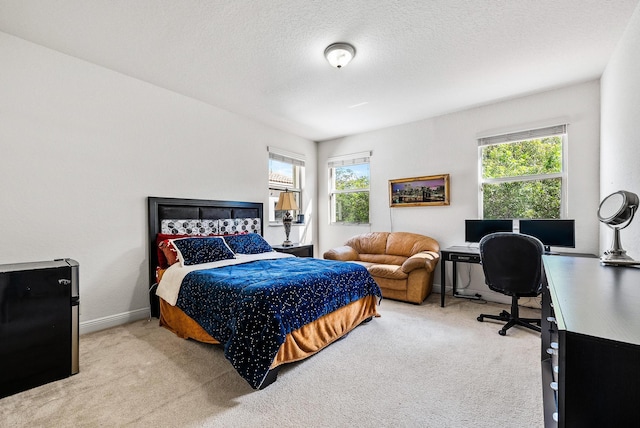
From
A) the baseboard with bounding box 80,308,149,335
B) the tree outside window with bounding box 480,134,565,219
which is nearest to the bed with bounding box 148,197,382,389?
the baseboard with bounding box 80,308,149,335

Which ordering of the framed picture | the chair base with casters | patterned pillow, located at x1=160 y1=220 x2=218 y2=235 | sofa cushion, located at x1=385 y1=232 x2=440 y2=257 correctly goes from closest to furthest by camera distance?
the chair base with casters < patterned pillow, located at x1=160 y1=220 x2=218 y2=235 < sofa cushion, located at x1=385 y1=232 x2=440 y2=257 < the framed picture

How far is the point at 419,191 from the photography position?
4473 mm

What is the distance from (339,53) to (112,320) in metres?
3.44

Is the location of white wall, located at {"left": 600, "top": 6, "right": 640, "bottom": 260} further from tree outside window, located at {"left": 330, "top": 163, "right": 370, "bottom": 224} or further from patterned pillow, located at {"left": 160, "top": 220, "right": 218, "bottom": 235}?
patterned pillow, located at {"left": 160, "top": 220, "right": 218, "bottom": 235}

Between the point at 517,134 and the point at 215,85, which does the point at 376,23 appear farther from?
the point at 517,134

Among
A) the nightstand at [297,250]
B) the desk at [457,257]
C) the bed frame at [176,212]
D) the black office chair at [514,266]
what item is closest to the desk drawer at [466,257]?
the desk at [457,257]

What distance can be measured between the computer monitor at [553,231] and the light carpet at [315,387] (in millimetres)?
1122

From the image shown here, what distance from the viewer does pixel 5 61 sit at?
7.84 ft

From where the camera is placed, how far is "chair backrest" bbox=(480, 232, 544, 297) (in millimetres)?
2605

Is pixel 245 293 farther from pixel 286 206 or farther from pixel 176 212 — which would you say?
pixel 286 206

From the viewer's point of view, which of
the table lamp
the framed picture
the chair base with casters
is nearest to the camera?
the chair base with casters

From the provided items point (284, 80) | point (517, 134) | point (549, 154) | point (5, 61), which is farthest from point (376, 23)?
point (5, 61)

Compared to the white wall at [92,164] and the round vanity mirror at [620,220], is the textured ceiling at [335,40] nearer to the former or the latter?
the white wall at [92,164]

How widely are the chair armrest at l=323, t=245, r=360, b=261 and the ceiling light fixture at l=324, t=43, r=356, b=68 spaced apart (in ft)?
8.51
